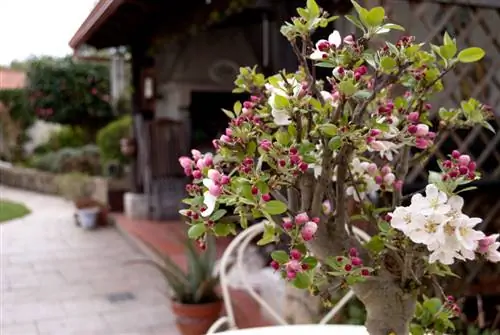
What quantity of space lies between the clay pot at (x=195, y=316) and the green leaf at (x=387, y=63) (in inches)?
74.4

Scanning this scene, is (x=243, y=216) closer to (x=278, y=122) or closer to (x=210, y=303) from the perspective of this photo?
(x=278, y=122)

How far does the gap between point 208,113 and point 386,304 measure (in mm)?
4944

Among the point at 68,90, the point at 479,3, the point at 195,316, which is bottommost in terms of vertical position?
the point at 195,316

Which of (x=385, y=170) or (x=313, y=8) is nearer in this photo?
(x=313, y=8)

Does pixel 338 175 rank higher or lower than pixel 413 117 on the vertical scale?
lower

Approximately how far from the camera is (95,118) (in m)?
8.47

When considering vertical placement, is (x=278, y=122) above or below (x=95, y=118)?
above

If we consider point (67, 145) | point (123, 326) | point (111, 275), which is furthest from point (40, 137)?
point (123, 326)

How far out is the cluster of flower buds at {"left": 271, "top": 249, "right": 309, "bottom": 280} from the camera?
78 cm

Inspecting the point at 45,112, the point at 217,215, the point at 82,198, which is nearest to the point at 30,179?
the point at 45,112

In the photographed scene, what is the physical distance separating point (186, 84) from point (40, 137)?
253 inches

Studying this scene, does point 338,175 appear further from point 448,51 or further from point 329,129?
point 448,51

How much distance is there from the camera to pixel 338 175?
3.19 feet

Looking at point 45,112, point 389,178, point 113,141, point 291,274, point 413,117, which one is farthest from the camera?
point 45,112
